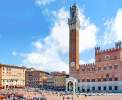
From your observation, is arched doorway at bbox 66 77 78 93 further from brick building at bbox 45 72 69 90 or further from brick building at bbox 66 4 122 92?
brick building at bbox 45 72 69 90

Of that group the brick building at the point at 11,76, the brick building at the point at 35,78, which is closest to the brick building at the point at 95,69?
the brick building at the point at 11,76

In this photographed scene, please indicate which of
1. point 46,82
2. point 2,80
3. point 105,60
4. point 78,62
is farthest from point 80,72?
point 46,82

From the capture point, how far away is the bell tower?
79438 millimetres

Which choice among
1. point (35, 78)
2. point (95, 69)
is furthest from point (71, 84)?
point (35, 78)

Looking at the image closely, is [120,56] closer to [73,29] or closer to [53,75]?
[73,29]

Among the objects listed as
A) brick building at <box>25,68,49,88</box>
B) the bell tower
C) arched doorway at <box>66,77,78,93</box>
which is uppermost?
the bell tower

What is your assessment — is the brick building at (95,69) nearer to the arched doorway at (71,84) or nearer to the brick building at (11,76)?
the arched doorway at (71,84)

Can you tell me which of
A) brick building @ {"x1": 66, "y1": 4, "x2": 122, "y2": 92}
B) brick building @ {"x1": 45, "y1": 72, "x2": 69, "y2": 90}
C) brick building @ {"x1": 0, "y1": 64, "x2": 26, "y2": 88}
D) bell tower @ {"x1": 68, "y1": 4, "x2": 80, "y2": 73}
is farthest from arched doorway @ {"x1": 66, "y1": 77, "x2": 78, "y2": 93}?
brick building @ {"x1": 45, "y1": 72, "x2": 69, "y2": 90}

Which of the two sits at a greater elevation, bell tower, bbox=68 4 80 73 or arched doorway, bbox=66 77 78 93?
bell tower, bbox=68 4 80 73

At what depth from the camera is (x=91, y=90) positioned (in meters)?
74.7

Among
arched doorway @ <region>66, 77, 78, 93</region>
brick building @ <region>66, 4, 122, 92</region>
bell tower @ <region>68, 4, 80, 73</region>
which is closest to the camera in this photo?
brick building @ <region>66, 4, 122, 92</region>

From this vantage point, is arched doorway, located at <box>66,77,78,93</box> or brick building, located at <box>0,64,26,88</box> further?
brick building, located at <box>0,64,26,88</box>

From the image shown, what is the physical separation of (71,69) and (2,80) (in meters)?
25.4

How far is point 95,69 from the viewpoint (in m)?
74.2
